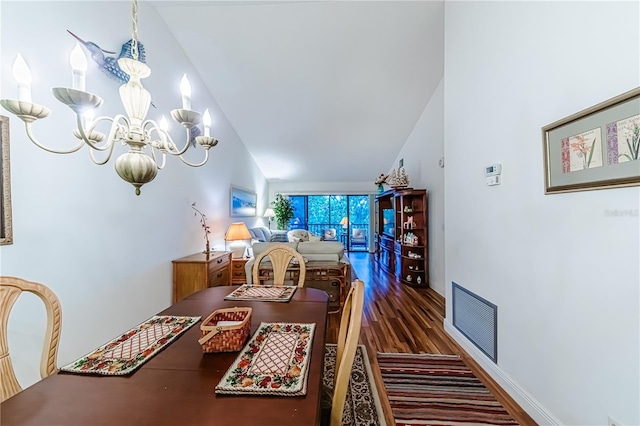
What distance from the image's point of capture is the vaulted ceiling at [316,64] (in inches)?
112

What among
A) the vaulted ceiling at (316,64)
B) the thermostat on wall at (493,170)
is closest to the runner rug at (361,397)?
the thermostat on wall at (493,170)

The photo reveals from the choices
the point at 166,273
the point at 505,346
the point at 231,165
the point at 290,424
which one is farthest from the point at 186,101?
the point at 231,165

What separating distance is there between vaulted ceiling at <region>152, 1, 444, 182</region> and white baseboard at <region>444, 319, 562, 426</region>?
A: 3.33m

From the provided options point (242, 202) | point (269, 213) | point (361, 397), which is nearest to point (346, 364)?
point (361, 397)

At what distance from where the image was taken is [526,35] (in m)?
1.65

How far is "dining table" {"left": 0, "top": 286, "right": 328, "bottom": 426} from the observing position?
0.70 metres

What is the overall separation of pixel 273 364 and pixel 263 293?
0.87 metres

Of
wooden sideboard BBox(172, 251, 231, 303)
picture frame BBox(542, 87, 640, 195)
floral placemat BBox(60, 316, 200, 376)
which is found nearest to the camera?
floral placemat BBox(60, 316, 200, 376)

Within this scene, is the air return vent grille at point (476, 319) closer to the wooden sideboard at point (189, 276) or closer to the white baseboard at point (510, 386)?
the white baseboard at point (510, 386)

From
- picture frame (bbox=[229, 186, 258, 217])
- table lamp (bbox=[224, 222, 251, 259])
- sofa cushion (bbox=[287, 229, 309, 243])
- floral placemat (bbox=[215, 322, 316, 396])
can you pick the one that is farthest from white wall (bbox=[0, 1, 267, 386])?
sofa cushion (bbox=[287, 229, 309, 243])

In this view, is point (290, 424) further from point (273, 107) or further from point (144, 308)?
point (273, 107)

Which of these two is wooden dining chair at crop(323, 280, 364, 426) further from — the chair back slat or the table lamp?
the table lamp

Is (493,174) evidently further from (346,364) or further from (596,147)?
(346,364)

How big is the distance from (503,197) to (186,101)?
2118 mm
